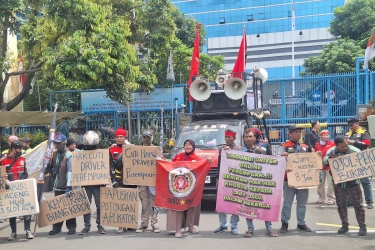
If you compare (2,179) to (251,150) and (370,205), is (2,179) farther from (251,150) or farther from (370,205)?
(370,205)

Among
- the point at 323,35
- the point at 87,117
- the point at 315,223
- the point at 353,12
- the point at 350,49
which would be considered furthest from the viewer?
the point at 323,35

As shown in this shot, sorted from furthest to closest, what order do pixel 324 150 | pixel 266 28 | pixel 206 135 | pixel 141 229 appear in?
pixel 266 28 → pixel 206 135 → pixel 324 150 → pixel 141 229

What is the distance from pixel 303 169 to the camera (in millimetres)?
8984

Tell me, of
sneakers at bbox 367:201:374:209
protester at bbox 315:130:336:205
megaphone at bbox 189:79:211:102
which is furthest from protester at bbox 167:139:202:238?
megaphone at bbox 189:79:211:102

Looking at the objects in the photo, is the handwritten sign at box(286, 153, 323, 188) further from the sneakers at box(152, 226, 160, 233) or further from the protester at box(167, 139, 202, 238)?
the sneakers at box(152, 226, 160, 233)

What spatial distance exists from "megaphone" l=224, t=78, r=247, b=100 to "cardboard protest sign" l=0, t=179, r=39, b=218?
594 cm

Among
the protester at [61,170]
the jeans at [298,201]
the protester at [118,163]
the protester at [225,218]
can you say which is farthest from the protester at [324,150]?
the protester at [61,170]

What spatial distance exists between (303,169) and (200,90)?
5.15 meters

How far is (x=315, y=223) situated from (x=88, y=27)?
32.2ft

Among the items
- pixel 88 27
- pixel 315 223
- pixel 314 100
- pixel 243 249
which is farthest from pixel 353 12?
pixel 243 249

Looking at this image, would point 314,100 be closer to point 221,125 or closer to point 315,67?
point 221,125

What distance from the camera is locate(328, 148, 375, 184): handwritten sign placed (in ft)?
27.4

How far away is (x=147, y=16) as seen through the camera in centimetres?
2030

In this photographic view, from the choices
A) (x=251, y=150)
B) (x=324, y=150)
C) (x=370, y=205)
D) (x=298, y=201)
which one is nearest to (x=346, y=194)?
(x=298, y=201)
